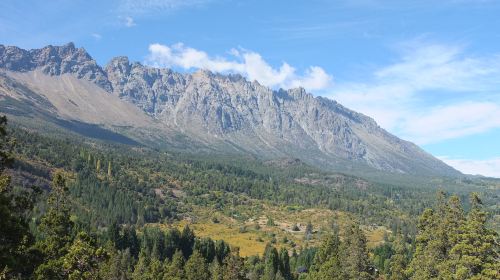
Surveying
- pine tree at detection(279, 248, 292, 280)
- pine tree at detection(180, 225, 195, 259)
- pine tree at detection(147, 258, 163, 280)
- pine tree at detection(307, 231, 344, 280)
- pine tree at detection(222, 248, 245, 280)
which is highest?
pine tree at detection(307, 231, 344, 280)

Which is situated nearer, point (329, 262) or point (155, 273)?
point (155, 273)

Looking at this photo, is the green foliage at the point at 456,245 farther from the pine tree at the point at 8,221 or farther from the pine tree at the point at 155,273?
the pine tree at the point at 155,273

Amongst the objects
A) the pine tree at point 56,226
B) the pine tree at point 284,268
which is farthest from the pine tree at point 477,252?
the pine tree at point 284,268

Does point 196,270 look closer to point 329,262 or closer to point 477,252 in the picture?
point 329,262

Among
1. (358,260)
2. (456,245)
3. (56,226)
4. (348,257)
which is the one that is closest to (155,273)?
(348,257)

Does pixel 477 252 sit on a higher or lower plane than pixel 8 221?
higher

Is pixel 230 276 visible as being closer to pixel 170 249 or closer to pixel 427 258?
pixel 427 258

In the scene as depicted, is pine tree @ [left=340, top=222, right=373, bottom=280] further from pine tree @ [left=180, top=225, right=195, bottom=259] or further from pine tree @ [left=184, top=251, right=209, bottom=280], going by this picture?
pine tree @ [left=180, top=225, right=195, bottom=259]

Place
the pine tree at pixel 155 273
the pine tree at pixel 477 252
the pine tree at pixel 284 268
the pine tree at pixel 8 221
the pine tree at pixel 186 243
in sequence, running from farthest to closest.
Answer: the pine tree at pixel 186 243, the pine tree at pixel 284 268, the pine tree at pixel 155 273, the pine tree at pixel 477 252, the pine tree at pixel 8 221

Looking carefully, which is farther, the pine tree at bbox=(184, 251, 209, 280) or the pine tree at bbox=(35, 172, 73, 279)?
the pine tree at bbox=(184, 251, 209, 280)

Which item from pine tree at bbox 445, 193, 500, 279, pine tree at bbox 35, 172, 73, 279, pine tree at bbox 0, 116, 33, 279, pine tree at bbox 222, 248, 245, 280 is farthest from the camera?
pine tree at bbox 222, 248, 245, 280

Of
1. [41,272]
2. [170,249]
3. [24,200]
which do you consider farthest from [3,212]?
[170,249]

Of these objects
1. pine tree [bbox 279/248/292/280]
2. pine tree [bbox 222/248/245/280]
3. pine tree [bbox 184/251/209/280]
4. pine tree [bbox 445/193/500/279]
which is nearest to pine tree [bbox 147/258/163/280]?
pine tree [bbox 184/251/209/280]

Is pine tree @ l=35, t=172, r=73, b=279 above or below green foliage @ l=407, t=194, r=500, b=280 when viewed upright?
below
